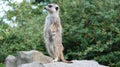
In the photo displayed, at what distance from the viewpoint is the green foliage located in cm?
997

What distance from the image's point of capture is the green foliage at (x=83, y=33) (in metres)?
9.97

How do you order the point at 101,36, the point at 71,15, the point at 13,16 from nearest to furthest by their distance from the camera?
the point at 101,36
the point at 71,15
the point at 13,16

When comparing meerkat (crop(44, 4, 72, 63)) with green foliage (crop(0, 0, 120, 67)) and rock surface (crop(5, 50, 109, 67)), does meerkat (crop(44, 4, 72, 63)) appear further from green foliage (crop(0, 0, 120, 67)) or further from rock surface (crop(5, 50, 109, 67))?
green foliage (crop(0, 0, 120, 67))

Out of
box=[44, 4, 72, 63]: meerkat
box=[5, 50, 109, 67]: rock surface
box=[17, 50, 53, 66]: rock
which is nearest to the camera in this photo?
box=[5, 50, 109, 67]: rock surface

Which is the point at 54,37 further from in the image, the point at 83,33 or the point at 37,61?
the point at 83,33

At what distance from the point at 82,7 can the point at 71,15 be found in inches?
15.6

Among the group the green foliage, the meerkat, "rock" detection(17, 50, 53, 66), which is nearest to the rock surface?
"rock" detection(17, 50, 53, 66)

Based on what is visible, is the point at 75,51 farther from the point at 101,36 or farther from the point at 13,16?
the point at 13,16

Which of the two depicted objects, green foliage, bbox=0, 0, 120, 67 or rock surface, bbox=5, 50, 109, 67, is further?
green foliage, bbox=0, 0, 120, 67

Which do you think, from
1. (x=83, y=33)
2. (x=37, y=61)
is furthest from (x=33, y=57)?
(x=83, y=33)

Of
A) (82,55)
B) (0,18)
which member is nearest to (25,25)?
(0,18)

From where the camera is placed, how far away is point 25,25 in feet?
36.7

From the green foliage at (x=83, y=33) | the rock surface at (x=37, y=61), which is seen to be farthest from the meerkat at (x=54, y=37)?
the green foliage at (x=83, y=33)

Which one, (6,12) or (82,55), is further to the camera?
(6,12)
